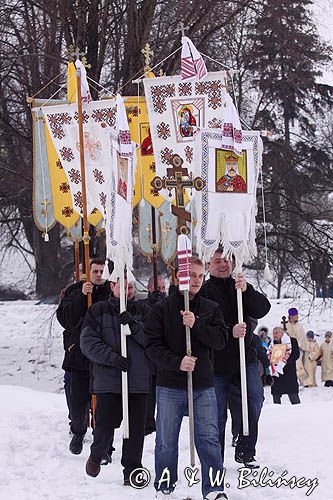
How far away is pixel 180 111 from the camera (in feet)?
35.9

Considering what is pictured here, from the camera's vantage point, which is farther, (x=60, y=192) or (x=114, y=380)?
(x=60, y=192)

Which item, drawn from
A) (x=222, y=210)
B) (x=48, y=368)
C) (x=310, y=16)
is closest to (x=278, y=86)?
(x=310, y=16)

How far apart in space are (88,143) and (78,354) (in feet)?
9.82

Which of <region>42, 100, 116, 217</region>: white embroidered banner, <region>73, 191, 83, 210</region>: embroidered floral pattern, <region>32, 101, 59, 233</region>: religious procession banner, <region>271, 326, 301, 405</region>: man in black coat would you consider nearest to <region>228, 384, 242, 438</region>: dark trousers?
<region>42, 100, 116, 217</region>: white embroidered banner

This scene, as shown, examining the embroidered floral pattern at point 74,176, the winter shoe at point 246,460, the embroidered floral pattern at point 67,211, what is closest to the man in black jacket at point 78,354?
the winter shoe at point 246,460

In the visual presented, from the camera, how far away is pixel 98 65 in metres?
18.3

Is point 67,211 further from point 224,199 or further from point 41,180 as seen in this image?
point 224,199

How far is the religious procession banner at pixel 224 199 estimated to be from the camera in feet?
27.5

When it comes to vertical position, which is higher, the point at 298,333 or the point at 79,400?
the point at 79,400

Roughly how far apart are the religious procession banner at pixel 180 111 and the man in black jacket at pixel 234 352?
299 cm

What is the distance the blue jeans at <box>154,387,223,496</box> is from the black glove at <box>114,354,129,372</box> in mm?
629

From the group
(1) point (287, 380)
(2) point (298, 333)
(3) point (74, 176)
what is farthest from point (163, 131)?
(2) point (298, 333)

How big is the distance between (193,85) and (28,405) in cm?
460

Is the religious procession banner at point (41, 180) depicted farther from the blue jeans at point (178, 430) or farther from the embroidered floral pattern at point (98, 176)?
the blue jeans at point (178, 430)
